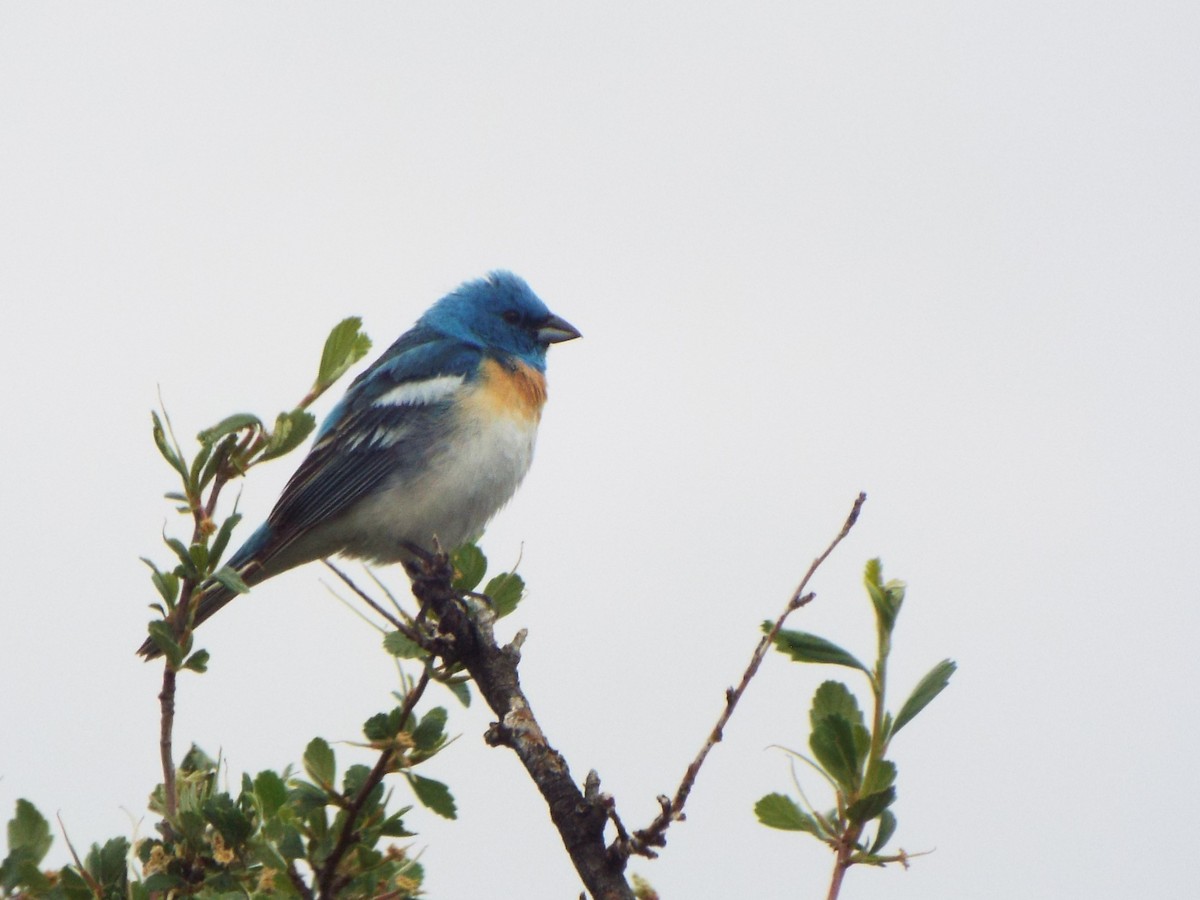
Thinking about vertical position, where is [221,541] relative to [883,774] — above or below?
A: above

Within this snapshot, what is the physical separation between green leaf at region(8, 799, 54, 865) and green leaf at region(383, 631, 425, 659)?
3.15 feet

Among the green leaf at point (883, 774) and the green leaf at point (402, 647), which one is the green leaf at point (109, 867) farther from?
the green leaf at point (883, 774)

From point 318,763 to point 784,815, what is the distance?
1.19 metres

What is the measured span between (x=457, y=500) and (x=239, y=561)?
1238 millimetres

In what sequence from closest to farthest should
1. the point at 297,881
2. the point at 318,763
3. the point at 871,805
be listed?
the point at 871,805 → the point at 297,881 → the point at 318,763

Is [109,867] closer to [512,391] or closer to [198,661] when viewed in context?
[198,661]

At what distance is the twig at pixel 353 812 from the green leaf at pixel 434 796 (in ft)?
0.31

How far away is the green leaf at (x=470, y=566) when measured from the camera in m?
4.04

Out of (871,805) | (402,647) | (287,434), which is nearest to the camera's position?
(871,805)

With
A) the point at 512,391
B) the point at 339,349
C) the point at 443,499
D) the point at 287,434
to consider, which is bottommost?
the point at 287,434

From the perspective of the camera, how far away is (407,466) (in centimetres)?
799

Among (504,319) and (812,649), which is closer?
(812,649)

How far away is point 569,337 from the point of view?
30.9 ft

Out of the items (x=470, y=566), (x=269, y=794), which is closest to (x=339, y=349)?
(x=470, y=566)
